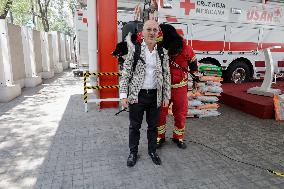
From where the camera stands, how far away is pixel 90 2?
6.46 meters

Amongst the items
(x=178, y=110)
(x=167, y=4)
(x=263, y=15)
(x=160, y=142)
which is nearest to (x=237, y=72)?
(x=263, y=15)

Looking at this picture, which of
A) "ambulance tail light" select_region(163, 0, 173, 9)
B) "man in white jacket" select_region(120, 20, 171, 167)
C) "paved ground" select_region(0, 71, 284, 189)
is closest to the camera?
"paved ground" select_region(0, 71, 284, 189)

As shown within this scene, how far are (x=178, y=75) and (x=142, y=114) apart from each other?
1028mm

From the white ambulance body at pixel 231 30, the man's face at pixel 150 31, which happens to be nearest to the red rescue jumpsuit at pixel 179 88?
the man's face at pixel 150 31

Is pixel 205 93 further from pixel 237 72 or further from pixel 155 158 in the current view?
pixel 237 72

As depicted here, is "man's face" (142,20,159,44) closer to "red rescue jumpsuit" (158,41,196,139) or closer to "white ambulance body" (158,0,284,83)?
"red rescue jumpsuit" (158,41,196,139)

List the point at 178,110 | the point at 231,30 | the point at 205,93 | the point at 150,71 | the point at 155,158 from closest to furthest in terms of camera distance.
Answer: the point at 150,71 → the point at 155,158 → the point at 178,110 → the point at 205,93 → the point at 231,30

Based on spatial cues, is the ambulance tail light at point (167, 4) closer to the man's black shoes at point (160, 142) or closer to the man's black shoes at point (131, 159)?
the man's black shoes at point (160, 142)

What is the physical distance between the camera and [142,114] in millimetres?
3686

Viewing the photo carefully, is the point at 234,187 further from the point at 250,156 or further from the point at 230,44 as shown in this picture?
the point at 230,44

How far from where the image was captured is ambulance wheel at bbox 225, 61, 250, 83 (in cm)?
999

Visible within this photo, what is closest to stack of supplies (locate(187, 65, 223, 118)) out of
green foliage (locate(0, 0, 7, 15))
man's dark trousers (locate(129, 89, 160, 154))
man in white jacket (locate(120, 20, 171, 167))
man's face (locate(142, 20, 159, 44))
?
man's dark trousers (locate(129, 89, 160, 154))

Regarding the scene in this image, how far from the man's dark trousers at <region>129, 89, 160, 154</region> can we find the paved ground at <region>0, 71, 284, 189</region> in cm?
35

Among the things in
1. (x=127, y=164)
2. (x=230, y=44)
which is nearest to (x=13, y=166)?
(x=127, y=164)
